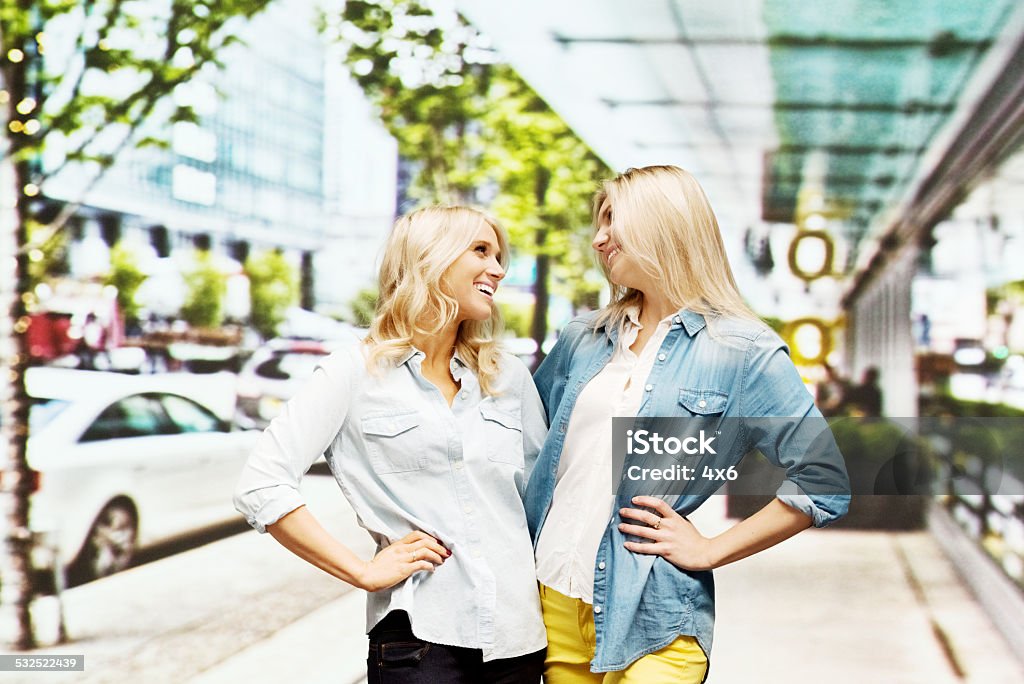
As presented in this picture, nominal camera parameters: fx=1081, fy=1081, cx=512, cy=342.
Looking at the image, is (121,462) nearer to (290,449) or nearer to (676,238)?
(290,449)

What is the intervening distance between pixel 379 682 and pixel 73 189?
379 cm

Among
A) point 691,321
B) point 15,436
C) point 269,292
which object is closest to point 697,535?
point 691,321

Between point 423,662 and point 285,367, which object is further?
point 285,367

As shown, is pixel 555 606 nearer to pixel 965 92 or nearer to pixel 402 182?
pixel 402 182

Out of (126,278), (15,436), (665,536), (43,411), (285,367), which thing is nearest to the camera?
(665,536)

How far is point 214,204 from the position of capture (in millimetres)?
5281

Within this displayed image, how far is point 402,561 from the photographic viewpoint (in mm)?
1786

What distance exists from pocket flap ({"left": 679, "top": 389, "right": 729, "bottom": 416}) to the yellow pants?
15.4 inches

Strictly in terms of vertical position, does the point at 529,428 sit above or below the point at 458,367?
below

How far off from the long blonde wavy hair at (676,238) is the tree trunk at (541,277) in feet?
10.0

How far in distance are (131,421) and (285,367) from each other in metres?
0.76

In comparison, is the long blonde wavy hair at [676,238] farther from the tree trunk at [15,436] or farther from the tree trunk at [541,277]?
the tree trunk at [15,436]

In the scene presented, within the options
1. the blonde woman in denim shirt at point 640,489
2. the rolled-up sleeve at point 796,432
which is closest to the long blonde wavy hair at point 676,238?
the blonde woman in denim shirt at point 640,489

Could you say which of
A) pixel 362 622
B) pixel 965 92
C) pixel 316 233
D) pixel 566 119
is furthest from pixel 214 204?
pixel 965 92
